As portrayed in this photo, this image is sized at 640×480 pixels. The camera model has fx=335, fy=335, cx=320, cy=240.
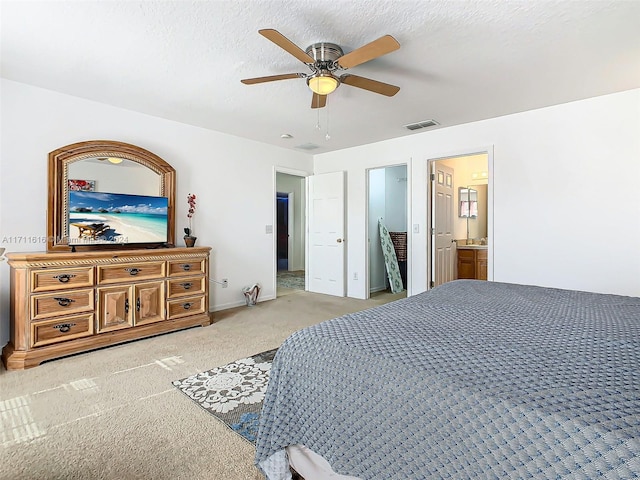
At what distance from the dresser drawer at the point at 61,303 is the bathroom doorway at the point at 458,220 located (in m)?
3.90

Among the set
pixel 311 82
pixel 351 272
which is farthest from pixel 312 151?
pixel 311 82

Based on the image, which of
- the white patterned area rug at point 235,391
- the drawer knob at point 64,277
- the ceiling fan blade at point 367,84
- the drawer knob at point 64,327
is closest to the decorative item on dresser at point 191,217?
the drawer knob at point 64,277

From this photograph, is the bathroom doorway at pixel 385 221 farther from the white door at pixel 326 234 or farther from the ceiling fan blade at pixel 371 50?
the ceiling fan blade at pixel 371 50

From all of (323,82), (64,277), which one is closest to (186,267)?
(64,277)

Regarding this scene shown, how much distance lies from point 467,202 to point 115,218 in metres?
5.28

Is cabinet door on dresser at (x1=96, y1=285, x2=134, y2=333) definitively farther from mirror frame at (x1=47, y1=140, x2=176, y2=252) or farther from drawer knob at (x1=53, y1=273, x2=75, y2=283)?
mirror frame at (x1=47, y1=140, x2=176, y2=252)

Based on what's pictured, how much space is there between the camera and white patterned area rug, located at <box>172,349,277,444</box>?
189cm

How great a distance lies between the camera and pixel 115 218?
337 centimetres

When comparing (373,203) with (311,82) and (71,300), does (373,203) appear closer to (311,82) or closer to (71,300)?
(311,82)

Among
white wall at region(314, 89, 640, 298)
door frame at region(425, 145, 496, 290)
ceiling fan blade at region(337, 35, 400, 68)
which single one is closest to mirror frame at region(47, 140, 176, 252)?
ceiling fan blade at region(337, 35, 400, 68)

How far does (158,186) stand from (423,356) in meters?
3.65

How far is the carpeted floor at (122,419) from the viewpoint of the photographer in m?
1.53

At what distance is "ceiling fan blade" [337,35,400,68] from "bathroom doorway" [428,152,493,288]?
252 cm

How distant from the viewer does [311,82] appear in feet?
7.93
